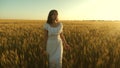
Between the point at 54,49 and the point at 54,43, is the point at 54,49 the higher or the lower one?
the lower one

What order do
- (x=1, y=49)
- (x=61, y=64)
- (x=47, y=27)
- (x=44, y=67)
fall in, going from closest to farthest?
(x=44, y=67), (x=61, y=64), (x=47, y=27), (x=1, y=49)

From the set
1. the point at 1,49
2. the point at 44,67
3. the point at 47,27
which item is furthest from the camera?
the point at 1,49

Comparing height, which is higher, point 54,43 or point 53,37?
point 53,37

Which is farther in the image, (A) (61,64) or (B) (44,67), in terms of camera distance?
(A) (61,64)

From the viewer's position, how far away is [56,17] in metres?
4.95

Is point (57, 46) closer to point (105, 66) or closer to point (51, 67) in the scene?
point (51, 67)

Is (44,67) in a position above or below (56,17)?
below

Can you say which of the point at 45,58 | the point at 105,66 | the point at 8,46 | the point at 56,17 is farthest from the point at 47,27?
the point at 8,46

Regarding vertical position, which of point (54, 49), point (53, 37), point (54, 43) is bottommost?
point (54, 49)

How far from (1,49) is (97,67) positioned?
2829 mm

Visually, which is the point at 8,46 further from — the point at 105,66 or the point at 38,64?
the point at 105,66

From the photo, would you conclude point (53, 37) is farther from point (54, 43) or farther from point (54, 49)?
point (54, 49)

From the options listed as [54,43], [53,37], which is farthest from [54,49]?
[53,37]

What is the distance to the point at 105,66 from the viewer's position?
425 centimetres
